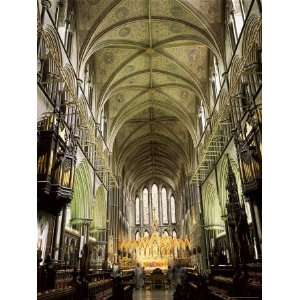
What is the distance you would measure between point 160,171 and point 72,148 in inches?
1265

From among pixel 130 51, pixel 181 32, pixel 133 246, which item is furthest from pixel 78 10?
pixel 133 246

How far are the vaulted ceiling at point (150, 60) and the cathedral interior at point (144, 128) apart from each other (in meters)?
0.07

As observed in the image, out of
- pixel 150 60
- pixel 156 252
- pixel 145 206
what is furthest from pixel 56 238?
pixel 145 206

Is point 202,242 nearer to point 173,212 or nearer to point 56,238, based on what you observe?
point 56,238

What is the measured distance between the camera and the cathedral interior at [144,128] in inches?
415

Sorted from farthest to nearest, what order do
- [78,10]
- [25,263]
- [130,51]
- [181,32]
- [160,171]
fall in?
1. [160,171]
2. [130,51]
3. [181,32]
4. [78,10]
5. [25,263]

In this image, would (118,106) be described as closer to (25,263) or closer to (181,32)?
(181,32)

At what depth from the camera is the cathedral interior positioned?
10.5 meters

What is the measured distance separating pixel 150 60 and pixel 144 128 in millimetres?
10597

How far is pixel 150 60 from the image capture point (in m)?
20.8

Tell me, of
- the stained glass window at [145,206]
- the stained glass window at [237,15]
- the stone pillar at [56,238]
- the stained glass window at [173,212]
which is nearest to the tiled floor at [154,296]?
the stone pillar at [56,238]

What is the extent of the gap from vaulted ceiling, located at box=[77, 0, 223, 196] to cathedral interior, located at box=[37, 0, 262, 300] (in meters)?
0.07

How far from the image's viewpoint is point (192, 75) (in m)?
20.7

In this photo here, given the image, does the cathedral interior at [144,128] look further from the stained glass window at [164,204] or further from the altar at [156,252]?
the stained glass window at [164,204]
